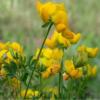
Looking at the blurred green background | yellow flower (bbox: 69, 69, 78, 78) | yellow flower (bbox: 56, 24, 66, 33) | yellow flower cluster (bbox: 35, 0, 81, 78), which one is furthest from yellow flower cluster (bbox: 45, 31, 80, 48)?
the blurred green background

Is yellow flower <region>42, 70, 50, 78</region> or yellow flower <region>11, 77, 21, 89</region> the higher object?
yellow flower <region>42, 70, 50, 78</region>

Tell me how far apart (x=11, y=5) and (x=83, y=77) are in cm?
421

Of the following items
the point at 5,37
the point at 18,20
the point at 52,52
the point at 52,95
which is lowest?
the point at 52,95

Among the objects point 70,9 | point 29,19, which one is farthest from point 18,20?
point 70,9

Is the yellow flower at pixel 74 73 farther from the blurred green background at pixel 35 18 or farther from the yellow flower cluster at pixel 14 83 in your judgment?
the blurred green background at pixel 35 18

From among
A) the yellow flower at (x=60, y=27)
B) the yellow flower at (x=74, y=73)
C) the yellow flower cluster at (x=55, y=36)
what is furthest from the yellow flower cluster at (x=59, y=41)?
the yellow flower at (x=60, y=27)

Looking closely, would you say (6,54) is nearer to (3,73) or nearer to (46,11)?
(3,73)

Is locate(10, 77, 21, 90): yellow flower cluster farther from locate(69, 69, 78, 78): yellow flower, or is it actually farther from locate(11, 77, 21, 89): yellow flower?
locate(69, 69, 78, 78): yellow flower

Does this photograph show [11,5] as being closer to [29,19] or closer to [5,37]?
[29,19]

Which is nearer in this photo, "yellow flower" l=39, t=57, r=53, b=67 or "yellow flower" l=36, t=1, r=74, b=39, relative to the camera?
"yellow flower" l=36, t=1, r=74, b=39

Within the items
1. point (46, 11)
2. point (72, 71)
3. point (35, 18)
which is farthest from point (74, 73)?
point (35, 18)

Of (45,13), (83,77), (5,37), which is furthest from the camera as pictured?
(5,37)

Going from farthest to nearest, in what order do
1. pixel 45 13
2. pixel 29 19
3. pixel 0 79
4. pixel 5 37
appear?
pixel 29 19 → pixel 5 37 → pixel 0 79 → pixel 45 13

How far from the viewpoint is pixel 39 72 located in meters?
1.64
